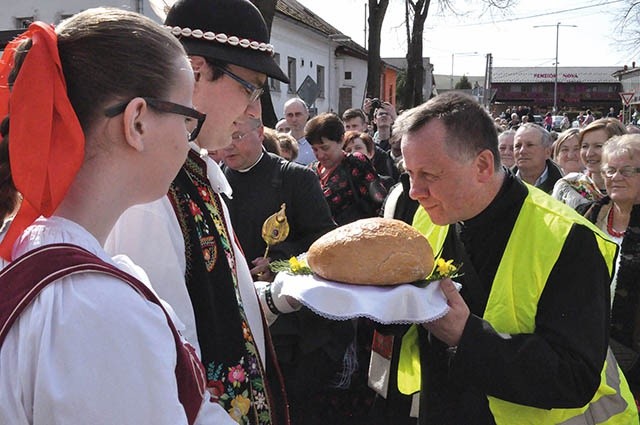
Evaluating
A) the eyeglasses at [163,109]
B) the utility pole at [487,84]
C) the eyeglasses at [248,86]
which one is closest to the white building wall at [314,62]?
the utility pole at [487,84]

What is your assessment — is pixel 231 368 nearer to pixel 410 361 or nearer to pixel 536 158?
pixel 410 361

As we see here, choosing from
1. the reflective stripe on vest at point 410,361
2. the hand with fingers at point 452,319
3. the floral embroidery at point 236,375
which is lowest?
the reflective stripe on vest at point 410,361

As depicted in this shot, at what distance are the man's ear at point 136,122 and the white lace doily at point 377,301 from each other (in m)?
1.01

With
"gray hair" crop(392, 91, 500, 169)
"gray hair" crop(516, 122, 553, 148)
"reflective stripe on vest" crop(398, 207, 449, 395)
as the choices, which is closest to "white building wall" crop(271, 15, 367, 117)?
"gray hair" crop(516, 122, 553, 148)

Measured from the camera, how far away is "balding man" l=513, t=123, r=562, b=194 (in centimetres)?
635

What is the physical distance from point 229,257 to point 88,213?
2.38ft

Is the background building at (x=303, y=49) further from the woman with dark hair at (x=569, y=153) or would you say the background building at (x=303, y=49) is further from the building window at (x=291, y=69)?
the woman with dark hair at (x=569, y=153)

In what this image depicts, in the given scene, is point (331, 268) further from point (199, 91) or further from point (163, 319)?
point (163, 319)

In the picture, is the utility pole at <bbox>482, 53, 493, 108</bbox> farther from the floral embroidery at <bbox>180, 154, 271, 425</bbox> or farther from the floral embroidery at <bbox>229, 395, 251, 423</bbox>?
the floral embroidery at <bbox>229, 395, 251, 423</bbox>

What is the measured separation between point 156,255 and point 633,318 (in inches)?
113

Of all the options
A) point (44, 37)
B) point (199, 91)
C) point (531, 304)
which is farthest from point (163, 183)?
point (531, 304)

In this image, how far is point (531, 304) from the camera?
2.09 metres

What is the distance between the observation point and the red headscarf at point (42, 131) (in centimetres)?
108

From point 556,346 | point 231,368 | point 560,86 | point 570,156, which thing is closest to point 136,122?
point 231,368
